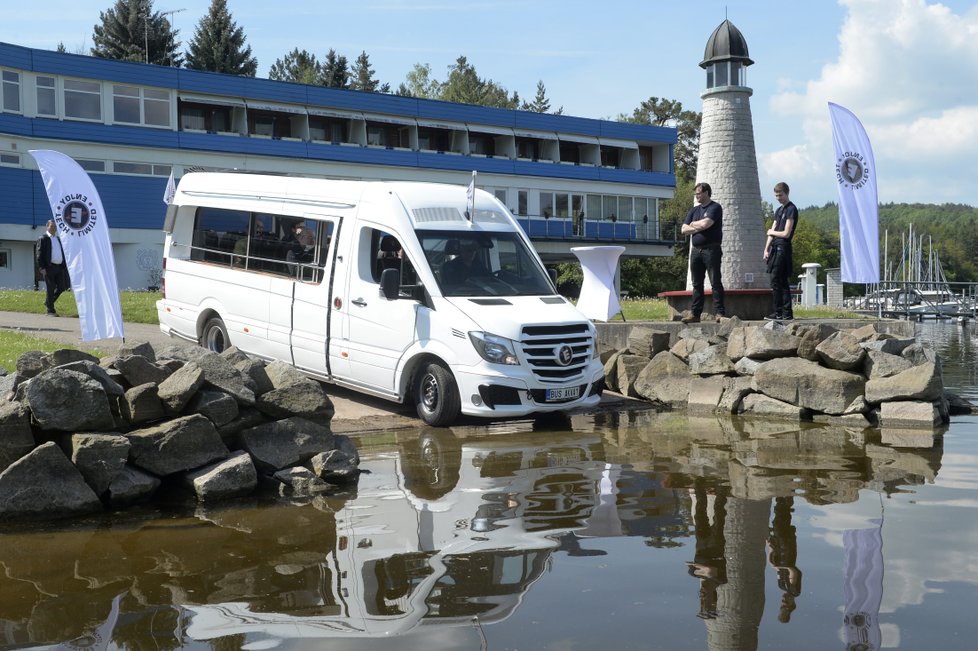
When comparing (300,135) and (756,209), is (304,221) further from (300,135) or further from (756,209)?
(300,135)

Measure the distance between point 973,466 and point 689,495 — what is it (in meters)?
2.97

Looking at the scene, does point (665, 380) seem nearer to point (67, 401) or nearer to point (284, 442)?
point (284, 442)

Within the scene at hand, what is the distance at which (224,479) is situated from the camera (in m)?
7.31

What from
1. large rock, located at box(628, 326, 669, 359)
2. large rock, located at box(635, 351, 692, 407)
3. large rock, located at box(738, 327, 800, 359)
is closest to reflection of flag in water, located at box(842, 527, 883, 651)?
large rock, located at box(738, 327, 800, 359)

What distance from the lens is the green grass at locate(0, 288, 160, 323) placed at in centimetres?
Result: 1922

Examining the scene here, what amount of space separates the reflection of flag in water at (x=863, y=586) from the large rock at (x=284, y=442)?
13.3 ft

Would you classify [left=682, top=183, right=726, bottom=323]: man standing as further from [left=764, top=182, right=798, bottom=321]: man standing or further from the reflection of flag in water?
the reflection of flag in water

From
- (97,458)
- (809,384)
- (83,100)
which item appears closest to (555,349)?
(809,384)

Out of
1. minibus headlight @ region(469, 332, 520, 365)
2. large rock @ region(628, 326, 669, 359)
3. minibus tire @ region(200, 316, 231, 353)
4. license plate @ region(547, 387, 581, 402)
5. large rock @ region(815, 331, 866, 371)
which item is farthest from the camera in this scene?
large rock @ region(628, 326, 669, 359)

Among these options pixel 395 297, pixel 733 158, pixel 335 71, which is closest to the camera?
pixel 395 297

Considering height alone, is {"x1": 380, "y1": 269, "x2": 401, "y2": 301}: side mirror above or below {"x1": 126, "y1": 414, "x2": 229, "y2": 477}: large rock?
above

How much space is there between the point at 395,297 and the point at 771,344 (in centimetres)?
483

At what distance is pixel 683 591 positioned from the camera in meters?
5.05

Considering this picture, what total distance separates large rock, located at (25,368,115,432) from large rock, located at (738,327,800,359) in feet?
26.6
